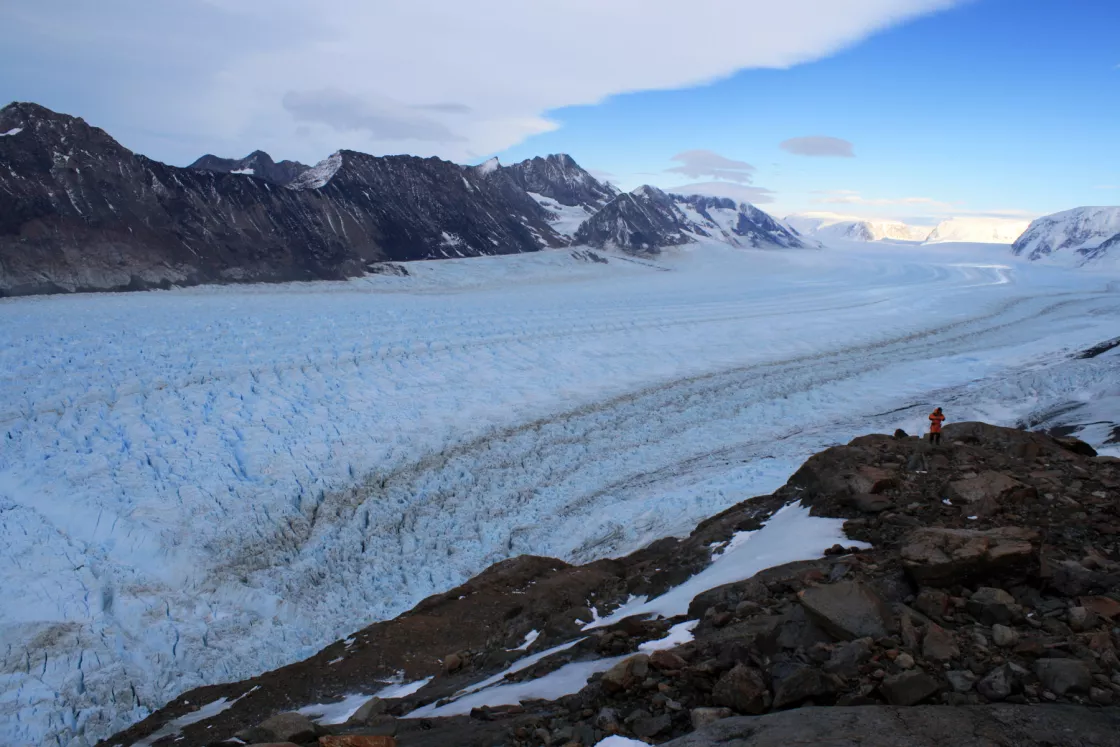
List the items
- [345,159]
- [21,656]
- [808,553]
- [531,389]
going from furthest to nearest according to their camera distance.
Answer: [345,159], [531,389], [21,656], [808,553]

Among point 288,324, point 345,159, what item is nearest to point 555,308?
point 288,324

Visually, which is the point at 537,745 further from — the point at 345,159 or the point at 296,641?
the point at 345,159

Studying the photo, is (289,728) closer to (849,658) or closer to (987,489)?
(849,658)

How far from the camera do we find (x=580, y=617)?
623cm

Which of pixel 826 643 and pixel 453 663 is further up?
pixel 826 643

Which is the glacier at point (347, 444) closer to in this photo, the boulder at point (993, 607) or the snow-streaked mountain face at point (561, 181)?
the boulder at point (993, 607)

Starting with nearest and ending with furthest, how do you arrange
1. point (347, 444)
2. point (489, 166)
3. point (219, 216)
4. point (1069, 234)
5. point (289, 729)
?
point (289, 729), point (347, 444), point (219, 216), point (489, 166), point (1069, 234)

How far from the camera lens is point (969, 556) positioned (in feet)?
14.4

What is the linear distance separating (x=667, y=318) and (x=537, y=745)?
23898mm

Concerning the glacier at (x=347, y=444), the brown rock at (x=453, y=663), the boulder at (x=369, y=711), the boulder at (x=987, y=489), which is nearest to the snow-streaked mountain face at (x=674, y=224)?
Answer: the glacier at (x=347, y=444)

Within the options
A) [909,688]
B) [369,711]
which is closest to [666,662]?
[909,688]

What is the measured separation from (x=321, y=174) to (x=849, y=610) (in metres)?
50.3

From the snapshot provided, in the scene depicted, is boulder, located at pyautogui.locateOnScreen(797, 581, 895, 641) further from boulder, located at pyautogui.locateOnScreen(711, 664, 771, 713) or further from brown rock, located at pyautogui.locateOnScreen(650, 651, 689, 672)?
brown rock, located at pyautogui.locateOnScreen(650, 651, 689, 672)

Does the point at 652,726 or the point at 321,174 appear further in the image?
the point at 321,174
